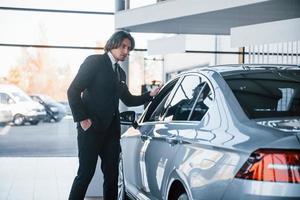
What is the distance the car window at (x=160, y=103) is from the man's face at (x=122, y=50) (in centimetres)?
49

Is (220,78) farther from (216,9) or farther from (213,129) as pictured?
(216,9)

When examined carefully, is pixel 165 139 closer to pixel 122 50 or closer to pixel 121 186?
pixel 122 50

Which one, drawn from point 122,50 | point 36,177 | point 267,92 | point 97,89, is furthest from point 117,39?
point 36,177

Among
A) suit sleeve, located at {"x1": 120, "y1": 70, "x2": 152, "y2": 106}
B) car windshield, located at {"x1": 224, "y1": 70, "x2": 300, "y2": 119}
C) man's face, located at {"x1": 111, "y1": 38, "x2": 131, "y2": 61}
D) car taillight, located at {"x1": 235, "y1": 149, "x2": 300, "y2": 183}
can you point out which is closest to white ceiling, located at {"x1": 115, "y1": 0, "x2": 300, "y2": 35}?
suit sleeve, located at {"x1": 120, "y1": 70, "x2": 152, "y2": 106}

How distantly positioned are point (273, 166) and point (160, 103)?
223 centimetres

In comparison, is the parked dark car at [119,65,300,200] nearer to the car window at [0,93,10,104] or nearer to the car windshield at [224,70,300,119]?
the car windshield at [224,70,300,119]

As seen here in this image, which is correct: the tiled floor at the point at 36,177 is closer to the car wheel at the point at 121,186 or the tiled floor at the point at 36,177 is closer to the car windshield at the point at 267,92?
the car wheel at the point at 121,186

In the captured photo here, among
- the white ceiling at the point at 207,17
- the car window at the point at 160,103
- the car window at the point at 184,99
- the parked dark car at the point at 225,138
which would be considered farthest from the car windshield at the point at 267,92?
the white ceiling at the point at 207,17

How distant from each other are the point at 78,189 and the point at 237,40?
12.2 ft

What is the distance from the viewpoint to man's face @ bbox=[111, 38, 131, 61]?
507 centimetres

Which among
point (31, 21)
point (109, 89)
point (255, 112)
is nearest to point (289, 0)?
point (109, 89)

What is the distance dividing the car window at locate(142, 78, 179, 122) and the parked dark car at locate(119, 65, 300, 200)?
0.02 metres

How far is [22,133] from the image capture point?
42.9ft

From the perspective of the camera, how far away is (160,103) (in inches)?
192
